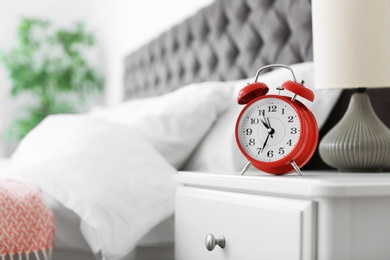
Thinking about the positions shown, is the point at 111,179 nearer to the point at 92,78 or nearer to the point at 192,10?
the point at 192,10

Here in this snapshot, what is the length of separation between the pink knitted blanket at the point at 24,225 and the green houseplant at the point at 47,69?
3.28 metres

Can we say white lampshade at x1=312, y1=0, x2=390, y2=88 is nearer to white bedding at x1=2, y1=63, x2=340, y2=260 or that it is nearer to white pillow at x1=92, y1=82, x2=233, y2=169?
white bedding at x1=2, y1=63, x2=340, y2=260

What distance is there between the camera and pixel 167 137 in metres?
1.82

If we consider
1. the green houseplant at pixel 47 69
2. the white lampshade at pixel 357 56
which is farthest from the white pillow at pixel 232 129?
the green houseplant at pixel 47 69

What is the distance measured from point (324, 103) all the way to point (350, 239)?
75cm

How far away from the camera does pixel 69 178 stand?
1516 millimetres

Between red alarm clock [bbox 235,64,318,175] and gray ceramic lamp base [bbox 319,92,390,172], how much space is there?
179 mm

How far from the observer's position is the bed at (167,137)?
4.92 feet

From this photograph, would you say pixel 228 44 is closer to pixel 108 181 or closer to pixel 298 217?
pixel 108 181

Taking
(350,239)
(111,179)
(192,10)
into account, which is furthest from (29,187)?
(192,10)

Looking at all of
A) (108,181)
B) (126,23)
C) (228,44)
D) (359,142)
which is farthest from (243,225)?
(126,23)

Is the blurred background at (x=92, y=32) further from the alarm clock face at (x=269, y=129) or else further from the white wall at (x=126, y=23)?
the alarm clock face at (x=269, y=129)

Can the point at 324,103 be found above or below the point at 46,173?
above

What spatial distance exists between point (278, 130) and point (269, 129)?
18 millimetres
